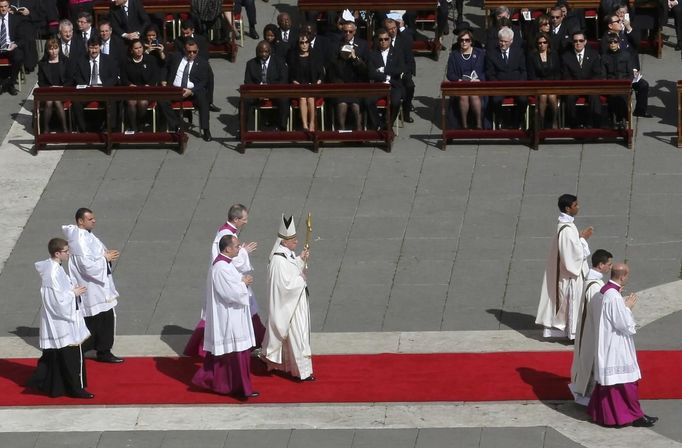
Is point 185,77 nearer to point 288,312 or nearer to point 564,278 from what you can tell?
point 288,312

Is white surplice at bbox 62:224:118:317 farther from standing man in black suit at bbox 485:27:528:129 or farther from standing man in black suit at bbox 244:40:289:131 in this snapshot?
standing man in black suit at bbox 485:27:528:129

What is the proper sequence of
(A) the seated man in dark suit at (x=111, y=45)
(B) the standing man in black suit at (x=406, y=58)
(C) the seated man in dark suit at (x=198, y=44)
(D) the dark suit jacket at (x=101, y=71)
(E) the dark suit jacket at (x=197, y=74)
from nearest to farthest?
(E) the dark suit jacket at (x=197, y=74) → (B) the standing man in black suit at (x=406, y=58) → (D) the dark suit jacket at (x=101, y=71) → (C) the seated man in dark suit at (x=198, y=44) → (A) the seated man in dark suit at (x=111, y=45)

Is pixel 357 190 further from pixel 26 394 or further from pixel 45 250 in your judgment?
pixel 26 394

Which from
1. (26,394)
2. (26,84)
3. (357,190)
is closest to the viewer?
(26,394)

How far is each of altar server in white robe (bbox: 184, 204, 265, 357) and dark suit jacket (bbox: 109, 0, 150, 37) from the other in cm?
999

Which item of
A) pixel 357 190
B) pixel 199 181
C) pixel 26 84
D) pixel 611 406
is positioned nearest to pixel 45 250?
pixel 199 181

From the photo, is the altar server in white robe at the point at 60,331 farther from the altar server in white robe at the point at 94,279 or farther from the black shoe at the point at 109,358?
the black shoe at the point at 109,358

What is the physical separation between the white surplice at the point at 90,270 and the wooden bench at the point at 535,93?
25.0 feet

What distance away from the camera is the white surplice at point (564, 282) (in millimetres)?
20641

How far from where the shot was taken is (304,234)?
23.8 m

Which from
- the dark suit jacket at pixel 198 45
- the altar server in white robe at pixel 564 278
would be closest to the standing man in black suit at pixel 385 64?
the dark suit jacket at pixel 198 45

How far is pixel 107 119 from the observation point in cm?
2688

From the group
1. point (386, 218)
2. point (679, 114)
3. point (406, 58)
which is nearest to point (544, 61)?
point (406, 58)

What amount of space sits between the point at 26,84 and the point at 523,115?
Answer: 8.51 meters
